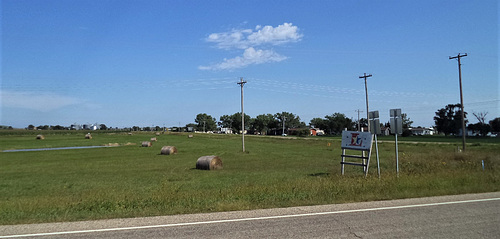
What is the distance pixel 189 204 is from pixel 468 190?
30.9 ft

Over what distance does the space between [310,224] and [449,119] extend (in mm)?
155619

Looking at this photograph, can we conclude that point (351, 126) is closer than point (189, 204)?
No

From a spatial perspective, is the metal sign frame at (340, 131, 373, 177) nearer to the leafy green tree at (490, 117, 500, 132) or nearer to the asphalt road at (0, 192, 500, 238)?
the asphalt road at (0, 192, 500, 238)

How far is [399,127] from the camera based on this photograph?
55.9 ft

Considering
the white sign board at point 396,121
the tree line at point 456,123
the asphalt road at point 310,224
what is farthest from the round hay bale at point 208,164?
the tree line at point 456,123

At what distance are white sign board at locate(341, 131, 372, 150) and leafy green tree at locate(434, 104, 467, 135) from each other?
134337 millimetres

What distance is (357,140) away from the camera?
64.5 feet

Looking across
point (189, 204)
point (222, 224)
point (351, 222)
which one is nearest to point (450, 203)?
point (351, 222)

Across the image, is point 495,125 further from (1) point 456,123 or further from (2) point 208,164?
(2) point 208,164

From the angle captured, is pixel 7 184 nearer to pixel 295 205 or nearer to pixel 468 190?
pixel 295 205

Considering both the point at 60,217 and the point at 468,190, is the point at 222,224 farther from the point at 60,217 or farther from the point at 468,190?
the point at 468,190

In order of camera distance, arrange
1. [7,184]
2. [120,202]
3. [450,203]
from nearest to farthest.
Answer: [450,203] < [120,202] < [7,184]

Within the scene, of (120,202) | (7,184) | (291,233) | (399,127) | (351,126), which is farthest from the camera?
(351,126)

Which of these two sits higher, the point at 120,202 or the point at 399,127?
the point at 399,127
